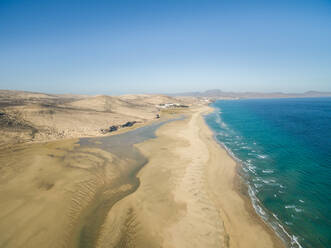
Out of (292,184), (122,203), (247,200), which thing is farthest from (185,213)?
(292,184)

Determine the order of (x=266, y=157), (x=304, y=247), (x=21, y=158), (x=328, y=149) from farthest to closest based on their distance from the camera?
(x=328, y=149) < (x=266, y=157) < (x=21, y=158) < (x=304, y=247)

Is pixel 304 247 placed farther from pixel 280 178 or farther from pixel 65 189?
pixel 65 189

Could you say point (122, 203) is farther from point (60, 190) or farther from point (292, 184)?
point (292, 184)

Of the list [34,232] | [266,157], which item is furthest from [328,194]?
[34,232]

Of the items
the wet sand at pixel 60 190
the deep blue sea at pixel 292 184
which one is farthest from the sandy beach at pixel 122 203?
the deep blue sea at pixel 292 184

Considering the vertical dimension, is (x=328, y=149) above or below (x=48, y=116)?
below

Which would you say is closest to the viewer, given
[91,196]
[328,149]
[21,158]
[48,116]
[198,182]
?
[91,196]

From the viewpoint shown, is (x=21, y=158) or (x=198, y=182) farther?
(x=21, y=158)
